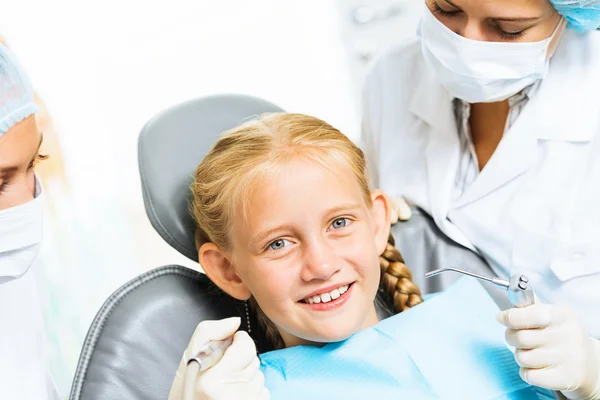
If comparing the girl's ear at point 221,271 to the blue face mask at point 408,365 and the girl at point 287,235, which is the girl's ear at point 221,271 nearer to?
the girl at point 287,235

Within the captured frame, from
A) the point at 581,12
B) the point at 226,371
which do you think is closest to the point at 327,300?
the point at 226,371

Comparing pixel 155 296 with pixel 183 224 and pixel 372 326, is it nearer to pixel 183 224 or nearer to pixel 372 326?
pixel 183 224

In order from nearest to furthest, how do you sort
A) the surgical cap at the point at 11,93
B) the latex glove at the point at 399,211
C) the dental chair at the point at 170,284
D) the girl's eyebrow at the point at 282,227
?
1. the surgical cap at the point at 11,93
2. the girl's eyebrow at the point at 282,227
3. the dental chair at the point at 170,284
4. the latex glove at the point at 399,211

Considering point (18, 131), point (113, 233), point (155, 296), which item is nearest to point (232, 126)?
point (155, 296)

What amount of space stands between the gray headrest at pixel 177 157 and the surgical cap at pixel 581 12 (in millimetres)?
715

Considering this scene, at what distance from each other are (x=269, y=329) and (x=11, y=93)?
701 mm

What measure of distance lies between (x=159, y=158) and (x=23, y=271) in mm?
376

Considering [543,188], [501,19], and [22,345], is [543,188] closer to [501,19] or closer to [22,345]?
[501,19]

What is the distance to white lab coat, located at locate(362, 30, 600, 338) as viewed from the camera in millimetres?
1582

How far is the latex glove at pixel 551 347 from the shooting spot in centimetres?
127

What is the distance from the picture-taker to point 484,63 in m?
1.59

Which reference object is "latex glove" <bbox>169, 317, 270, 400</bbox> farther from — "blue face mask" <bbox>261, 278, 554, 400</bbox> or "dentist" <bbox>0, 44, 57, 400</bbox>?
"dentist" <bbox>0, 44, 57, 400</bbox>

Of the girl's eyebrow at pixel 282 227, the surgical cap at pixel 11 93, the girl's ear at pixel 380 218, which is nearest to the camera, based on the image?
the surgical cap at pixel 11 93

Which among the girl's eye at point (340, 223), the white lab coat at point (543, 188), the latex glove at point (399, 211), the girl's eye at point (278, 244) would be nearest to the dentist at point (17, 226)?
the girl's eye at point (278, 244)
